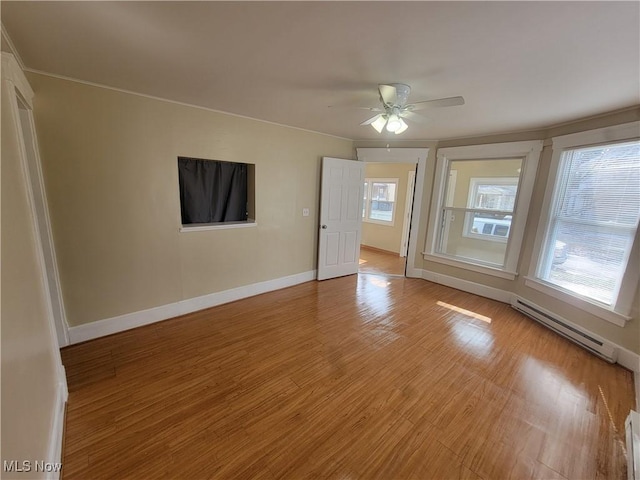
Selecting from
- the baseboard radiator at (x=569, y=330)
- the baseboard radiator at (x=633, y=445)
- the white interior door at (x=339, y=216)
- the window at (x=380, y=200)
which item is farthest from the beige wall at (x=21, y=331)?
the window at (x=380, y=200)

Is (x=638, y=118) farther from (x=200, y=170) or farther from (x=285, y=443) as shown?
(x=200, y=170)

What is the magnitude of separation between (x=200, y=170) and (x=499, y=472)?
147 inches

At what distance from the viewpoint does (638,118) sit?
241cm

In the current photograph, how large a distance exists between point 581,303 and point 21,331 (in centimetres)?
450

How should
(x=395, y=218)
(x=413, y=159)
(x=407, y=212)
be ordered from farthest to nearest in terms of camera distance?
1. (x=395, y=218)
2. (x=407, y=212)
3. (x=413, y=159)

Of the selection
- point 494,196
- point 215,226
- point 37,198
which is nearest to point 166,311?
point 215,226

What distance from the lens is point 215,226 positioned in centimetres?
324

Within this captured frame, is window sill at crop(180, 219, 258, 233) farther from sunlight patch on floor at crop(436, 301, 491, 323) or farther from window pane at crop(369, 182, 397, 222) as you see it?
window pane at crop(369, 182, 397, 222)

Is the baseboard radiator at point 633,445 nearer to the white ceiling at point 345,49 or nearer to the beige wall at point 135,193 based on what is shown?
the white ceiling at point 345,49

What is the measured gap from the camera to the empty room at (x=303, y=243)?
4.66 feet

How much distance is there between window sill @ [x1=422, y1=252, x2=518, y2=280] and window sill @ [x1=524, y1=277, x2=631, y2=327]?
0.27 metres

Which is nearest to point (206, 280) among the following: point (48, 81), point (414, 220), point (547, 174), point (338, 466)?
point (48, 81)

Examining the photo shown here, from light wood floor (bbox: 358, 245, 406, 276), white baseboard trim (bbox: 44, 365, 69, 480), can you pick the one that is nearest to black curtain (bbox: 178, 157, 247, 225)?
white baseboard trim (bbox: 44, 365, 69, 480)

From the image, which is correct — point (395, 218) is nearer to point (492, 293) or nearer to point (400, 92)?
point (492, 293)
